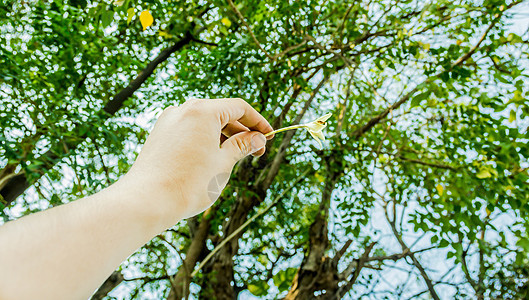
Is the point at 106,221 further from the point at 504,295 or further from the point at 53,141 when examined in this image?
the point at 504,295

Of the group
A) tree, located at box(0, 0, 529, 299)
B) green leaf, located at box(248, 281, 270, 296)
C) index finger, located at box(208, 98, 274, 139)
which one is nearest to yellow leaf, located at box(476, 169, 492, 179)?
tree, located at box(0, 0, 529, 299)

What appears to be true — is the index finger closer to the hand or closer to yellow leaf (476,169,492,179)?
A: the hand

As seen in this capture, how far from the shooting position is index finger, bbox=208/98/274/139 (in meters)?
1.15

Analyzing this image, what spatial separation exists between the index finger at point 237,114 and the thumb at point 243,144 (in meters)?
0.05

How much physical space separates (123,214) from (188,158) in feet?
0.80

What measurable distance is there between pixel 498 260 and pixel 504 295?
0.43m

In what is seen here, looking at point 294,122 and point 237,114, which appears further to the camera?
point 294,122

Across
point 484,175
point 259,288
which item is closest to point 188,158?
point 484,175

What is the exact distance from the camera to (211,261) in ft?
15.6

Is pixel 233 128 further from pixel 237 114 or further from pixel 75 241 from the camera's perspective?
pixel 75 241

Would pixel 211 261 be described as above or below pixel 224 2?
below

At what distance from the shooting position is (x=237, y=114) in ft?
4.05

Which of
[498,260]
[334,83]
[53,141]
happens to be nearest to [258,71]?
[53,141]

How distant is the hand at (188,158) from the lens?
35.9 inches
